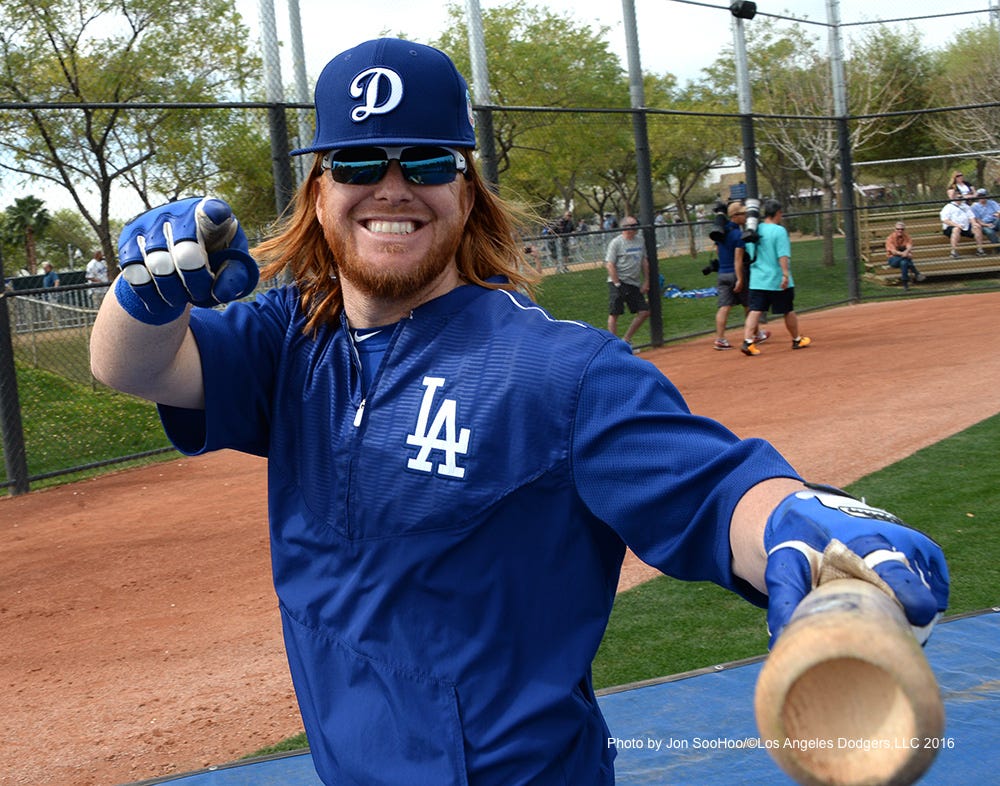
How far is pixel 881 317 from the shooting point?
15922 millimetres

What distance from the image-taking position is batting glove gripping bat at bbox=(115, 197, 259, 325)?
1669 millimetres

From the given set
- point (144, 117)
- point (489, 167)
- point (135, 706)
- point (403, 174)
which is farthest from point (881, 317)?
point (403, 174)

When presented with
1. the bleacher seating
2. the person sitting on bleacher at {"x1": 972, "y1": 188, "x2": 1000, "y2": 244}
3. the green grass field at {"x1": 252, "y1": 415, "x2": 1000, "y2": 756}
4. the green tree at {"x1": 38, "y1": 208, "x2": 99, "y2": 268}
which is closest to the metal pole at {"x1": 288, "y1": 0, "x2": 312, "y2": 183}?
the green tree at {"x1": 38, "y1": 208, "x2": 99, "y2": 268}

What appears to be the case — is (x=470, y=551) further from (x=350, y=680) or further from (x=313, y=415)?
(x=313, y=415)

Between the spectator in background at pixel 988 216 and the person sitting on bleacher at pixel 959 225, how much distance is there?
→ 0.09 metres

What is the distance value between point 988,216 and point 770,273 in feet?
30.7

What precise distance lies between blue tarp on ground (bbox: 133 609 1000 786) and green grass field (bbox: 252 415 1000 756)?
0.85 feet

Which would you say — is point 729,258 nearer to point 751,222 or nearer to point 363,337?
point 751,222

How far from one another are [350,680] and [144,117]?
431 inches

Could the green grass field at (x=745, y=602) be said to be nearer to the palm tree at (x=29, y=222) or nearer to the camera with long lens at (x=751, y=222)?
the camera with long lens at (x=751, y=222)

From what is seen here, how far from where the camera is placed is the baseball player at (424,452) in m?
1.56

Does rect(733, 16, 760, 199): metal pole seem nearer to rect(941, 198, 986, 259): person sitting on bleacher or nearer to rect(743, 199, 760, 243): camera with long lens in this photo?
rect(743, 199, 760, 243): camera with long lens

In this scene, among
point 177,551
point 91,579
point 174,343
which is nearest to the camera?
point 174,343

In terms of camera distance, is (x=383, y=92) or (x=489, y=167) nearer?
(x=383, y=92)
